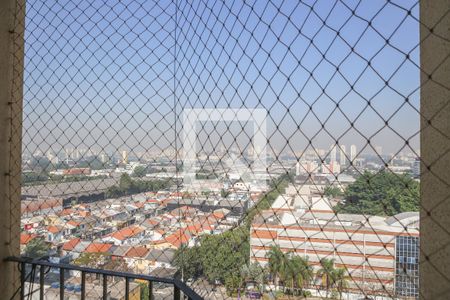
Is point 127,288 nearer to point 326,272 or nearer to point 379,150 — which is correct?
point 326,272

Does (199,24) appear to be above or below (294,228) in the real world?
above

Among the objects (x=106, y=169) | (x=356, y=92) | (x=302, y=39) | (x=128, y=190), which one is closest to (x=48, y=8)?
(x=106, y=169)

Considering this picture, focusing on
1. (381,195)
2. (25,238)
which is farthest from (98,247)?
(381,195)

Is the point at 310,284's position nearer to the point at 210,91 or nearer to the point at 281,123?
the point at 281,123

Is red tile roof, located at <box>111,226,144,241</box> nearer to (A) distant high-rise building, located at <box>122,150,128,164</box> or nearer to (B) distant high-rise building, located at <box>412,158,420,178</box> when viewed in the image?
(A) distant high-rise building, located at <box>122,150,128,164</box>

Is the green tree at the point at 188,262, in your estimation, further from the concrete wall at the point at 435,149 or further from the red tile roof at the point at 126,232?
the concrete wall at the point at 435,149

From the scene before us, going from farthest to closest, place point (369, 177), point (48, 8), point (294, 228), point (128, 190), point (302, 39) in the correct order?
point (48, 8) → point (128, 190) → point (294, 228) → point (302, 39) → point (369, 177)

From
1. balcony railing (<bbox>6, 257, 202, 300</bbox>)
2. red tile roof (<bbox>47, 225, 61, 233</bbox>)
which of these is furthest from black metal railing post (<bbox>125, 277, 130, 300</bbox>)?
red tile roof (<bbox>47, 225, 61, 233</bbox>)

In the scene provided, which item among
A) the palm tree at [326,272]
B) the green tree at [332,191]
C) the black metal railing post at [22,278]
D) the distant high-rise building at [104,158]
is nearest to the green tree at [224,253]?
the palm tree at [326,272]
